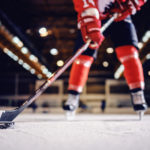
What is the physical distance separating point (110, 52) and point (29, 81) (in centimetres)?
878

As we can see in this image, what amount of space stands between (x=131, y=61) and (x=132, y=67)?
0.05 metres

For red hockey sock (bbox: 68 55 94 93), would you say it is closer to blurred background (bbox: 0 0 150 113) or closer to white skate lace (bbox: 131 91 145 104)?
white skate lace (bbox: 131 91 145 104)

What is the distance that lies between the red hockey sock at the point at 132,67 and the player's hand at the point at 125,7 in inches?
10.8

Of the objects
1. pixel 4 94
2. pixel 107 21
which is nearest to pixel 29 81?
pixel 4 94

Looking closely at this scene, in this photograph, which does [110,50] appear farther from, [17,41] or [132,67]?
[132,67]

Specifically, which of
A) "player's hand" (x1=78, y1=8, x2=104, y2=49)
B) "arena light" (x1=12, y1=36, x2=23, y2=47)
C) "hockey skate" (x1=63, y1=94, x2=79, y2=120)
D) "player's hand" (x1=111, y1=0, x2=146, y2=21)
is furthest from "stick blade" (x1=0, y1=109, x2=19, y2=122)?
"arena light" (x1=12, y1=36, x2=23, y2=47)

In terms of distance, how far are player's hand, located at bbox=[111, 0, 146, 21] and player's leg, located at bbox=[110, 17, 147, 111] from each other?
7cm

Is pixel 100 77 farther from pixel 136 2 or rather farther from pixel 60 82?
pixel 136 2

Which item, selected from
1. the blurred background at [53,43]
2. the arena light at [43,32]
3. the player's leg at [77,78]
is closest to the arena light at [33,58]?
the blurred background at [53,43]

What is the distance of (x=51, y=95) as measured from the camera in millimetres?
15070

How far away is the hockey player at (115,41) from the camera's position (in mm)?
1561

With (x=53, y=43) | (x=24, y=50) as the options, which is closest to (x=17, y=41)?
(x=24, y=50)

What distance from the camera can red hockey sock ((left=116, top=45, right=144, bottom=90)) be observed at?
1.62m

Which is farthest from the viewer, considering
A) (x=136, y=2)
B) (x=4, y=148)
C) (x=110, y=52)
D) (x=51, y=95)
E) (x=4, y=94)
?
(x=4, y=94)
